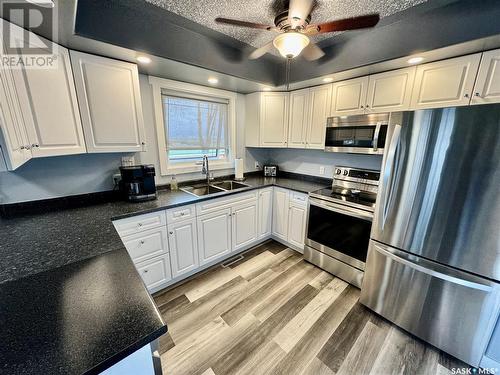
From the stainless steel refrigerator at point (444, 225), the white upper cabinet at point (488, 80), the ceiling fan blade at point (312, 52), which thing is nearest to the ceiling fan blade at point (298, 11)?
the ceiling fan blade at point (312, 52)

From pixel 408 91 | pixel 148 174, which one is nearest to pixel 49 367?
pixel 148 174

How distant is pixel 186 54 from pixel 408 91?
2.03m

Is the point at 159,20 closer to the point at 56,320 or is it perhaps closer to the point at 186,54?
the point at 186,54

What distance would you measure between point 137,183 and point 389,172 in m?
2.20

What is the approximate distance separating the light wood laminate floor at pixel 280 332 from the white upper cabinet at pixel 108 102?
155 centimetres

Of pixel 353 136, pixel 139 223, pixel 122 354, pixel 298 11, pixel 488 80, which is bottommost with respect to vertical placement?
pixel 139 223

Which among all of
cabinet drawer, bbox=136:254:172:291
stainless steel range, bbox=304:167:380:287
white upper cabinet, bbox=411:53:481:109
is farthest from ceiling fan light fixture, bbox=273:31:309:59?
cabinet drawer, bbox=136:254:172:291

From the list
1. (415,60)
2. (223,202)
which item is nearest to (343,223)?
(223,202)

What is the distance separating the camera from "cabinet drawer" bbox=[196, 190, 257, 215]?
2.17 meters

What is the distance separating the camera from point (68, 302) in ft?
2.50

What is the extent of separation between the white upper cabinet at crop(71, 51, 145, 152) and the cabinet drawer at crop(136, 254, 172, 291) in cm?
108

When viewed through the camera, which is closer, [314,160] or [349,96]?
[349,96]

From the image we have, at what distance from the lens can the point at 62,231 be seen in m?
1.37

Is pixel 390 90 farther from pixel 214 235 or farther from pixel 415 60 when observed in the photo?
pixel 214 235
